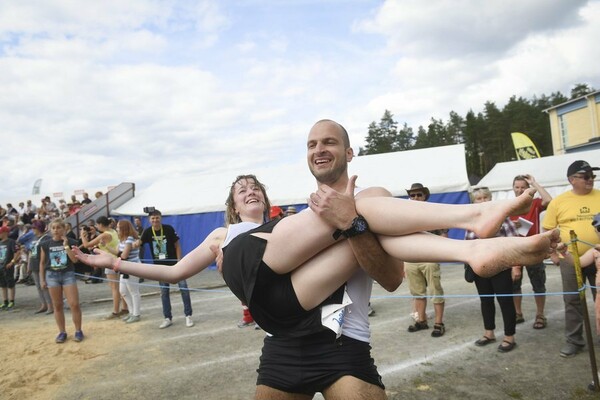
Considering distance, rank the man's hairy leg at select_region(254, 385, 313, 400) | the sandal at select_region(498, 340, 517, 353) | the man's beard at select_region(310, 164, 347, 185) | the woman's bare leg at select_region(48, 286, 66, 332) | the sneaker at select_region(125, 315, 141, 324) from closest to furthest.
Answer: the man's hairy leg at select_region(254, 385, 313, 400) < the man's beard at select_region(310, 164, 347, 185) < the sandal at select_region(498, 340, 517, 353) < the woman's bare leg at select_region(48, 286, 66, 332) < the sneaker at select_region(125, 315, 141, 324)

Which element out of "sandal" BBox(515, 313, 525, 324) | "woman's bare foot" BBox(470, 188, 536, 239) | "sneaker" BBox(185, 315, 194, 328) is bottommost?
"sandal" BBox(515, 313, 525, 324)

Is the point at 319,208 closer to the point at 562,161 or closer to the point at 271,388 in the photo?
the point at 271,388

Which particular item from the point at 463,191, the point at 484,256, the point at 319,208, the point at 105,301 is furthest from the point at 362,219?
the point at 463,191

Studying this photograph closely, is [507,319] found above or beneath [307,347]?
beneath

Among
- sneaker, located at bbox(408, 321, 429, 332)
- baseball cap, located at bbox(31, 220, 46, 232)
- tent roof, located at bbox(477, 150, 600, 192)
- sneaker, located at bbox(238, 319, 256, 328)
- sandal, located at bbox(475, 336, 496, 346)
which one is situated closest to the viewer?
sandal, located at bbox(475, 336, 496, 346)

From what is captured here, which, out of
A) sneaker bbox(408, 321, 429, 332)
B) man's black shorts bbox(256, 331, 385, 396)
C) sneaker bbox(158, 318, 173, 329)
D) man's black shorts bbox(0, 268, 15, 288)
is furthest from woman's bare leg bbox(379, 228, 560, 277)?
man's black shorts bbox(0, 268, 15, 288)

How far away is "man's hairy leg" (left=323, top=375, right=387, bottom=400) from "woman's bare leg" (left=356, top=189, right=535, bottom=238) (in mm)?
718

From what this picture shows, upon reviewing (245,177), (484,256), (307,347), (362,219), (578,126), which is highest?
(578,126)

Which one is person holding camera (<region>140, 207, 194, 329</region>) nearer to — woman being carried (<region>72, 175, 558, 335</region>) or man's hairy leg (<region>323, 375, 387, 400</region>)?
woman being carried (<region>72, 175, 558, 335</region>)

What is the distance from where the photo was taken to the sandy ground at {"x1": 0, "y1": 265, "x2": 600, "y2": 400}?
12.7 ft

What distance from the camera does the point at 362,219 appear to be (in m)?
1.73

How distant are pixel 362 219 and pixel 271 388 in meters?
1.00

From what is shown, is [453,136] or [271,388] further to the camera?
[453,136]

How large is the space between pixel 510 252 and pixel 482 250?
4.1 inches
